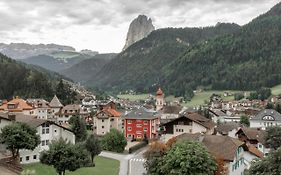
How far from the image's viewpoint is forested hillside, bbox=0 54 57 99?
167875 mm

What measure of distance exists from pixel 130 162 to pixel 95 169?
11910 millimetres

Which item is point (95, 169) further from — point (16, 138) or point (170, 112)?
point (170, 112)

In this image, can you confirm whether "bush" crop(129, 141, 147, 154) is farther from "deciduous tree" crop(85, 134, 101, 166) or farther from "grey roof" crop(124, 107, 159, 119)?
"deciduous tree" crop(85, 134, 101, 166)

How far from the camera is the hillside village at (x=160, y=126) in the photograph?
55.0 m

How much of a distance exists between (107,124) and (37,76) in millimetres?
76950

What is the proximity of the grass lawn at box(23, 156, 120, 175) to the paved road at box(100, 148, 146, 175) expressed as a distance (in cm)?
104

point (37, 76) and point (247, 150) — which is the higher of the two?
point (37, 76)

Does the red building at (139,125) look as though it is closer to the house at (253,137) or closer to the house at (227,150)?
the house at (253,137)

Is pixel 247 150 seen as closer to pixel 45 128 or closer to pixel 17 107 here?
pixel 45 128

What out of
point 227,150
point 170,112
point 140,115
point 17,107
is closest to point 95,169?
point 227,150

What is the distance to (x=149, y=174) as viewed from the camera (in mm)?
48219

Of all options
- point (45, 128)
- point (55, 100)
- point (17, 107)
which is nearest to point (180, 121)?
point (45, 128)

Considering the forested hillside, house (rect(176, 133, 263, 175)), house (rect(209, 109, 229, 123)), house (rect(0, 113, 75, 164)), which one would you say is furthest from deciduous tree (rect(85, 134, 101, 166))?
the forested hillside

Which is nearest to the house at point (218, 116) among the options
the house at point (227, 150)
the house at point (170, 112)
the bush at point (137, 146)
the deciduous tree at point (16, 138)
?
the house at point (170, 112)
